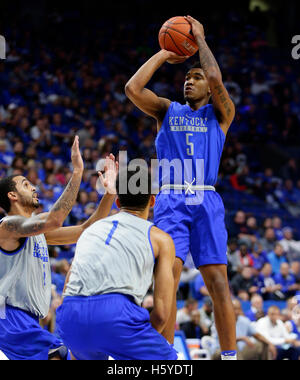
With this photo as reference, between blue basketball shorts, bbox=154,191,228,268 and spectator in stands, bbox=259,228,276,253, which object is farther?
spectator in stands, bbox=259,228,276,253

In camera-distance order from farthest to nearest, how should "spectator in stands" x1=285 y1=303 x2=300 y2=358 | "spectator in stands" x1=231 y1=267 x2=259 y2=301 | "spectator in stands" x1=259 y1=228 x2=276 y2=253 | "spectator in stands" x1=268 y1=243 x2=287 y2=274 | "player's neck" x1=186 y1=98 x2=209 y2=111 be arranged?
"spectator in stands" x1=259 y1=228 x2=276 y2=253, "spectator in stands" x1=268 y1=243 x2=287 y2=274, "spectator in stands" x1=231 y1=267 x2=259 y2=301, "spectator in stands" x1=285 y1=303 x2=300 y2=358, "player's neck" x1=186 y1=98 x2=209 y2=111

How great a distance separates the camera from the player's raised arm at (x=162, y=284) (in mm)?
3330

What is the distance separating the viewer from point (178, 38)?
4.68 meters

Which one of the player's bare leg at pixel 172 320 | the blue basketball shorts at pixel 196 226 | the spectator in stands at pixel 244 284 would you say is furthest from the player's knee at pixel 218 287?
the spectator in stands at pixel 244 284

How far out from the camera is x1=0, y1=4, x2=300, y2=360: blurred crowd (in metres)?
10.4

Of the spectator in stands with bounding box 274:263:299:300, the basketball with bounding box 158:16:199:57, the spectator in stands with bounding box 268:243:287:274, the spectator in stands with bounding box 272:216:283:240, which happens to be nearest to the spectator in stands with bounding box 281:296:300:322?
the spectator in stands with bounding box 274:263:299:300

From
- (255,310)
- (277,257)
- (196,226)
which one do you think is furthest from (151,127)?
(196,226)

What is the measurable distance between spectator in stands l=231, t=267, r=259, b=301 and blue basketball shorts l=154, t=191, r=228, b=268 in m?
5.91

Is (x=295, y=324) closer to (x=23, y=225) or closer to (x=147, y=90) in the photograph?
(x=147, y=90)

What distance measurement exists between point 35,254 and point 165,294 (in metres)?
1.29

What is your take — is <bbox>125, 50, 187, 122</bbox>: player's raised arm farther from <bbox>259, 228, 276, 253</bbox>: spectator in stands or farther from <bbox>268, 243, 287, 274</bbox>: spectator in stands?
<bbox>259, 228, 276, 253</bbox>: spectator in stands

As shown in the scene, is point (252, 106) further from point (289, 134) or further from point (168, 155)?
point (168, 155)

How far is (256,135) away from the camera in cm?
1564

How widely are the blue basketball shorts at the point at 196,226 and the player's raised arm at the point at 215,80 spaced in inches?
26.8
